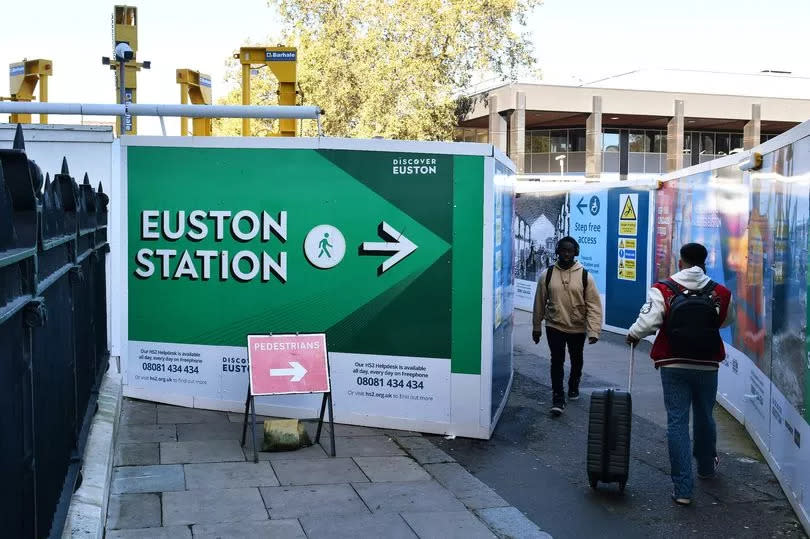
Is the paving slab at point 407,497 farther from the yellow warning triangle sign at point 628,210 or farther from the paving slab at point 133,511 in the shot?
the yellow warning triangle sign at point 628,210

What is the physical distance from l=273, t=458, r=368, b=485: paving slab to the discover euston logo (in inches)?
101

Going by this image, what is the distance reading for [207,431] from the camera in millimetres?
8414

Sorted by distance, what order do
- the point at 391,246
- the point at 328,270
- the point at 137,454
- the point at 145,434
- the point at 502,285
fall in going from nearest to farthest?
the point at 137,454, the point at 145,434, the point at 391,246, the point at 328,270, the point at 502,285

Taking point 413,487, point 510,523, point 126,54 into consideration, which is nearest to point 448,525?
point 510,523

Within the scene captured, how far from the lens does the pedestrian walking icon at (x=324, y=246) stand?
888 centimetres

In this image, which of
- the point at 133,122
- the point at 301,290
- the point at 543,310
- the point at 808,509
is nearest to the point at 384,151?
the point at 301,290

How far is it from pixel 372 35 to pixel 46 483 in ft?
126

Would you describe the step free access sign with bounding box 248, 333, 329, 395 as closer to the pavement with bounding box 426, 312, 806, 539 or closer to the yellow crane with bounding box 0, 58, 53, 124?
the pavement with bounding box 426, 312, 806, 539

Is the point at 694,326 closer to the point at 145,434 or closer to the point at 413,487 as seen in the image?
the point at 413,487

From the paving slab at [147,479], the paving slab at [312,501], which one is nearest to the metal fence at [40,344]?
the paving slab at [147,479]

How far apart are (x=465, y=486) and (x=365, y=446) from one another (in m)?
1.30

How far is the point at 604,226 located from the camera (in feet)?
56.3

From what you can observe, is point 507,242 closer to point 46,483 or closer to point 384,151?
point 384,151

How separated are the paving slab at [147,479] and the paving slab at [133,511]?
0.52 ft
